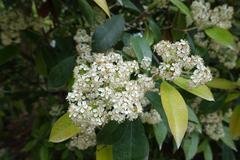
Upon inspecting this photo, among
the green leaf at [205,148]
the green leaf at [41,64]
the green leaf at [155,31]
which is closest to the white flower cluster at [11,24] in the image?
the green leaf at [41,64]

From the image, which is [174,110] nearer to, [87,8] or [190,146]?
[87,8]

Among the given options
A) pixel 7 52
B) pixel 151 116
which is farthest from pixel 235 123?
pixel 7 52

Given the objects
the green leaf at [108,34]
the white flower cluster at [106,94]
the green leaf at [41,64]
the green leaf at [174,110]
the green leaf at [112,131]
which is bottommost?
the green leaf at [41,64]

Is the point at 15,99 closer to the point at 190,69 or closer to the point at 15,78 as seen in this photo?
the point at 15,78

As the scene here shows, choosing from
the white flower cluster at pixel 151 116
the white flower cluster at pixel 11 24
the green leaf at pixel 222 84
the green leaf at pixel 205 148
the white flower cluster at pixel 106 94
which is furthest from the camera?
the green leaf at pixel 205 148

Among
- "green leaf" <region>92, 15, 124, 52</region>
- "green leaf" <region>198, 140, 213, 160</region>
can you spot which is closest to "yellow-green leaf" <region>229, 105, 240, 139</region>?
"green leaf" <region>198, 140, 213, 160</region>

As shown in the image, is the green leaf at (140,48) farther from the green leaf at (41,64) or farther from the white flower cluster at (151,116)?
the green leaf at (41,64)

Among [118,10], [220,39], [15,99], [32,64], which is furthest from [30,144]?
[220,39]

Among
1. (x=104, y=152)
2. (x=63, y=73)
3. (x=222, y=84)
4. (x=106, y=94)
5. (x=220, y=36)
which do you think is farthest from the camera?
(x=222, y=84)

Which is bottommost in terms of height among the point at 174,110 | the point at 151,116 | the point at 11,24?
the point at 151,116
